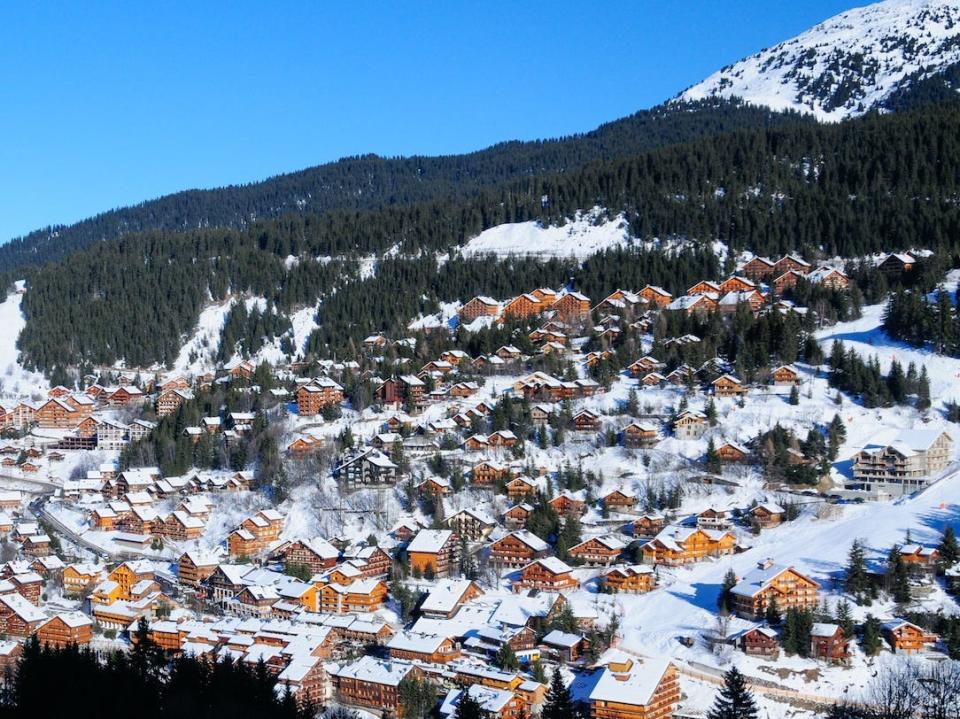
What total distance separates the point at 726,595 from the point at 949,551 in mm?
9139

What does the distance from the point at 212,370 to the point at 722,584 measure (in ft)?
191

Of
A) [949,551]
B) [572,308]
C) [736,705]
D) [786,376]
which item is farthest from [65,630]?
[572,308]

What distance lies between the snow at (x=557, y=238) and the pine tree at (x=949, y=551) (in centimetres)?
5851

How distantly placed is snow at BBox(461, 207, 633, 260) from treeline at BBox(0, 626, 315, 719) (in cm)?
7148

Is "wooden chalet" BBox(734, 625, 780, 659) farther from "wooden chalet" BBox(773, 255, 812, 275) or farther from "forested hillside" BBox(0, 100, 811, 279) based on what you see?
"forested hillside" BBox(0, 100, 811, 279)

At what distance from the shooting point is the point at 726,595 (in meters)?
48.8

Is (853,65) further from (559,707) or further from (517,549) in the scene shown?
(559,707)

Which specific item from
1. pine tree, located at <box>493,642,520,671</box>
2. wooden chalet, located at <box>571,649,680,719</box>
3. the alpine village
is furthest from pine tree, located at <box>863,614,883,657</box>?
pine tree, located at <box>493,642,520,671</box>

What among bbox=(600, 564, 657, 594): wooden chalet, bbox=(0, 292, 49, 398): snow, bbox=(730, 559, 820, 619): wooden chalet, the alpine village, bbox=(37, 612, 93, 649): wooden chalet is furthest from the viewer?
bbox=(0, 292, 49, 398): snow

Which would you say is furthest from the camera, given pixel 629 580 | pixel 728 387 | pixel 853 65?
pixel 853 65

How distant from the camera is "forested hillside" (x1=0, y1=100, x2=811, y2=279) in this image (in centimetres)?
16512

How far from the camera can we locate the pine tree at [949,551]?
48.7 m

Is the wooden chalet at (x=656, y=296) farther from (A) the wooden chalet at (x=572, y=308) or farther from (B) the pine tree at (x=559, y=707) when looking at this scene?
(B) the pine tree at (x=559, y=707)

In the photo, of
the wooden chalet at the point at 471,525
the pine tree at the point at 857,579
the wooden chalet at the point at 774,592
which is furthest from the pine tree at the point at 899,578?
the wooden chalet at the point at 471,525
